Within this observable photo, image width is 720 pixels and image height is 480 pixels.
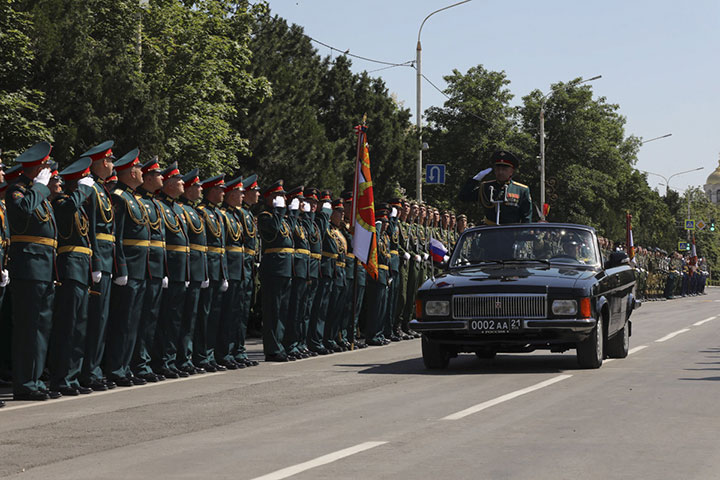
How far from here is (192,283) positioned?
14.1 metres

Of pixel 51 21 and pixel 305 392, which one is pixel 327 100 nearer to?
pixel 51 21

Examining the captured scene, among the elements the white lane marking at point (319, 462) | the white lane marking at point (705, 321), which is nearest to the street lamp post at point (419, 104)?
the white lane marking at point (705, 321)

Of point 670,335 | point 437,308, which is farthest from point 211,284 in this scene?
point 670,335

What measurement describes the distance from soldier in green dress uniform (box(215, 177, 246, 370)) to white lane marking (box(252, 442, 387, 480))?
681 cm

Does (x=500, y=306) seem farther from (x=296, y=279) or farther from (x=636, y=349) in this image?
(x=636, y=349)

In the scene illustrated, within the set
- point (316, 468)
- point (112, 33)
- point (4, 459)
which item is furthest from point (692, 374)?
point (112, 33)

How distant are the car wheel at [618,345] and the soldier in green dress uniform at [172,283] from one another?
5.43 metres

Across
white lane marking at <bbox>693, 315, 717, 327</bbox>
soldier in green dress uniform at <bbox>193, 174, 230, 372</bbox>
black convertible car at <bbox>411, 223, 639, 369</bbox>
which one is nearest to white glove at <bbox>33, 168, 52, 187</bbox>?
soldier in green dress uniform at <bbox>193, 174, 230, 372</bbox>

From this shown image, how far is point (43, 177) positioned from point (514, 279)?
5.15 m

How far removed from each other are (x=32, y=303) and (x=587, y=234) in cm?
680

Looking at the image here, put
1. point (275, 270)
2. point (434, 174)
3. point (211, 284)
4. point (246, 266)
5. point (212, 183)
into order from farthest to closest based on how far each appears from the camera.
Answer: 1. point (434, 174)
2. point (275, 270)
3. point (246, 266)
4. point (212, 183)
5. point (211, 284)

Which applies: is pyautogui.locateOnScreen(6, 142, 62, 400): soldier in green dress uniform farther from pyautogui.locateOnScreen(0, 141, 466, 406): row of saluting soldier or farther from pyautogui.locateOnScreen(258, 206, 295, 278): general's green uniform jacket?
pyautogui.locateOnScreen(258, 206, 295, 278): general's green uniform jacket

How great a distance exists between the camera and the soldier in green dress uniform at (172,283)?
13.6 metres

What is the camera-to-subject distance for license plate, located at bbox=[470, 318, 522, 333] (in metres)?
13.2
